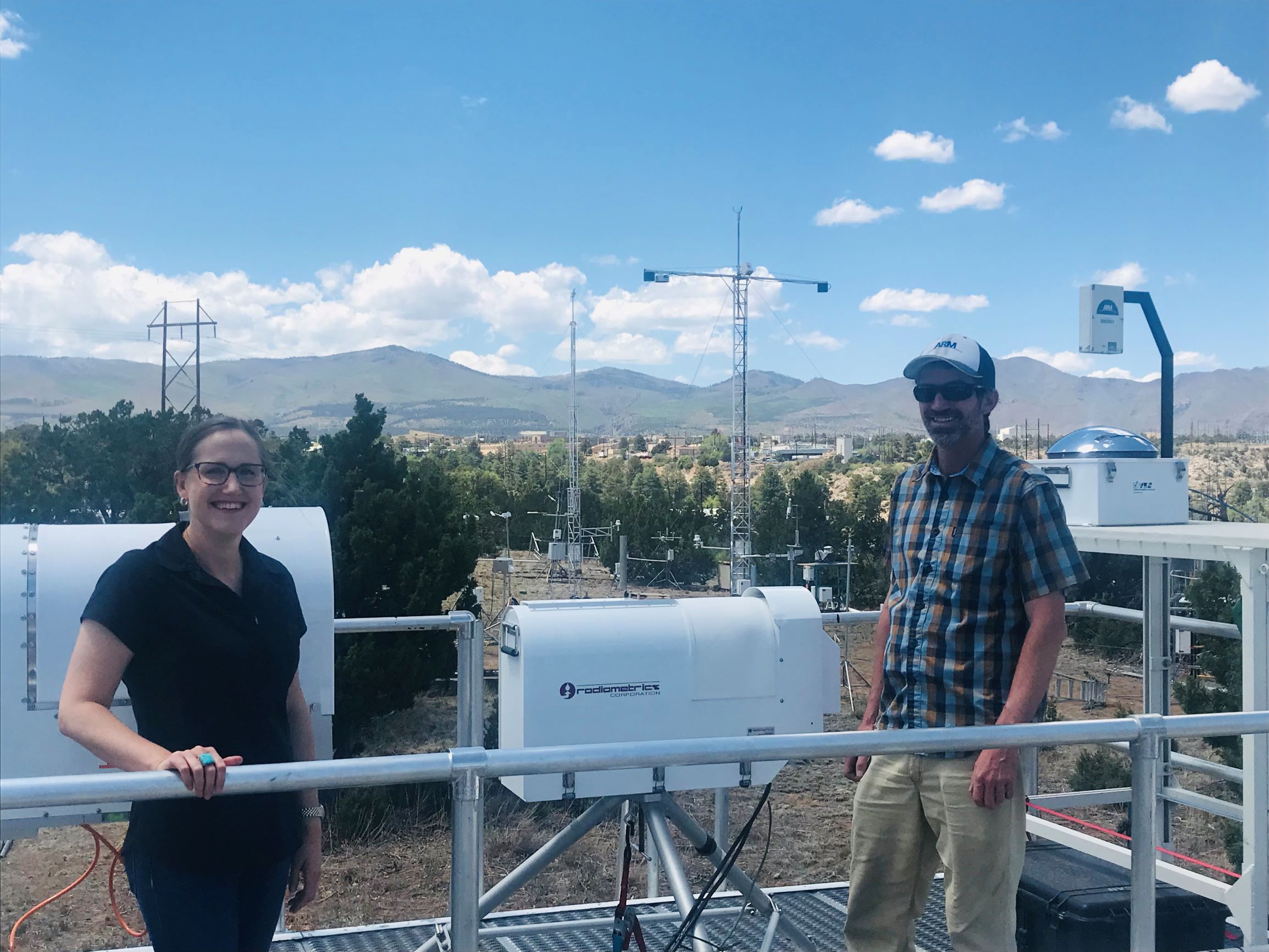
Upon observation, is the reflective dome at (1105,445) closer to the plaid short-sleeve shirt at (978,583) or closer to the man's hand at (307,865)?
the plaid short-sleeve shirt at (978,583)

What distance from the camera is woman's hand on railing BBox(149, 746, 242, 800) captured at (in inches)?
60.0

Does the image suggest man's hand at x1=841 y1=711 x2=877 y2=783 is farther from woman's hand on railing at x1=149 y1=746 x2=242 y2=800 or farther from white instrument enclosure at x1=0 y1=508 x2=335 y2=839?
white instrument enclosure at x1=0 y1=508 x2=335 y2=839

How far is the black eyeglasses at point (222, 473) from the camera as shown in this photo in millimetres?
1927

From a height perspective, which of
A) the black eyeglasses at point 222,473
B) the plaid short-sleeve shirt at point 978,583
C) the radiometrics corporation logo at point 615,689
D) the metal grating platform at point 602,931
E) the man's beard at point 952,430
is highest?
the man's beard at point 952,430

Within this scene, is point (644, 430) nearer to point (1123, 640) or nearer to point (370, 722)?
point (1123, 640)

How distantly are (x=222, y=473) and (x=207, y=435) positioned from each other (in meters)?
0.09

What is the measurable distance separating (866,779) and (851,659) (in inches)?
1030

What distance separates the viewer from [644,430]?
115688mm

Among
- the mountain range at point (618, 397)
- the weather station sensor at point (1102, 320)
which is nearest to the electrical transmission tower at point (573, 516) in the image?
the weather station sensor at point (1102, 320)

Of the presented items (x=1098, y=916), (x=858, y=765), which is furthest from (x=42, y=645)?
(x=1098, y=916)

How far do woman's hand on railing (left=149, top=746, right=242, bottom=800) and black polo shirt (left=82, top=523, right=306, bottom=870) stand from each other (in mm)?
261

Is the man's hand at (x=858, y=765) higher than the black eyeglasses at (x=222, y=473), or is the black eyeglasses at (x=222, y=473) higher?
the black eyeglasses at (x=222, y=473)

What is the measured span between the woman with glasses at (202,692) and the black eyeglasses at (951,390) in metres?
1.39

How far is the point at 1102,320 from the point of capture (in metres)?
5.23
